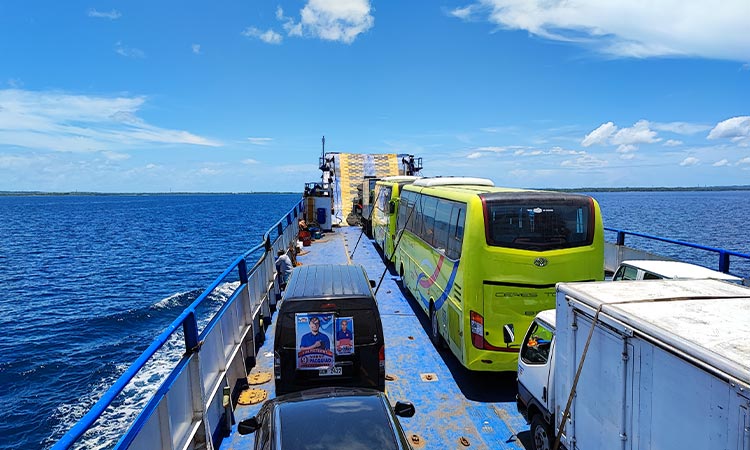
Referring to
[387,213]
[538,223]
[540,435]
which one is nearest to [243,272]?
[538,223]

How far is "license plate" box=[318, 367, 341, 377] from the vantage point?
6.80m

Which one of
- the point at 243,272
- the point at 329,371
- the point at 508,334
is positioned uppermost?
the point at 243,272

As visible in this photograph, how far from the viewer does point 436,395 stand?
8086 mm

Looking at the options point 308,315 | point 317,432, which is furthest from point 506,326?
point 317,432

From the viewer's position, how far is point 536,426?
20.4 feet

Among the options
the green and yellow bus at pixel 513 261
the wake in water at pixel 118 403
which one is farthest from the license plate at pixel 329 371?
the wake in water at pixel 118 403

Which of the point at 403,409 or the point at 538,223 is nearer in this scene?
the point at 403,409

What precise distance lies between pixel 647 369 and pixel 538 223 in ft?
13.7

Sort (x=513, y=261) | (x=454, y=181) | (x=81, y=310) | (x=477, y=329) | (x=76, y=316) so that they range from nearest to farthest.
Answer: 1. (x=513, y=261)
2. (x=477, y=329)
3. (x=454, y=181)
4. (x=76, y=316)
5. (x=81, y=310)

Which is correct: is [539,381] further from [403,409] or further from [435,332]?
[435,332]

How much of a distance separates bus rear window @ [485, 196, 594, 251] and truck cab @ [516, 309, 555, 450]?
57.9 inches

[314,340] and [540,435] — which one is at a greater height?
[314,340]

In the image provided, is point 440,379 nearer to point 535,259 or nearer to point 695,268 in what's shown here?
point 535,259

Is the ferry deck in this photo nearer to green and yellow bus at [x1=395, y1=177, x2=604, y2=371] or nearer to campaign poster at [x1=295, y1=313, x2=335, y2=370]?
green and yellow bus at [x1=395, y1=177, x2=604, y2=371]
